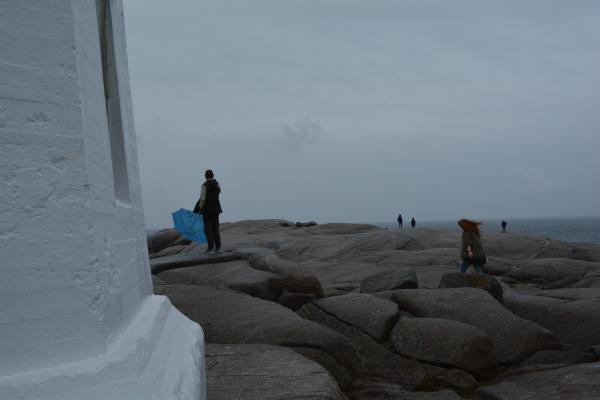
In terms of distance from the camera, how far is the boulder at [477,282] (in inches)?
416

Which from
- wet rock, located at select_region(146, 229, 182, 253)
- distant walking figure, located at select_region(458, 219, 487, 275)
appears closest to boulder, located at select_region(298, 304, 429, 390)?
distant walking figure, located at select_region(458, 219, 487, 275)

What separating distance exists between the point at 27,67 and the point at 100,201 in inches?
31.0

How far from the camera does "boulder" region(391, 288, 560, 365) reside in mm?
8625

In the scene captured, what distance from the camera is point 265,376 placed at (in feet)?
19.6

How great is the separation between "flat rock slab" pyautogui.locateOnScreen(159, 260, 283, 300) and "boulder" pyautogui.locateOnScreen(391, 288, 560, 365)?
7.04ft

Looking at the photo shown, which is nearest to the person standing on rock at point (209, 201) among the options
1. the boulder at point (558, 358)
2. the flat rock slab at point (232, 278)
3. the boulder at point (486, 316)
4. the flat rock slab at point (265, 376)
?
the flat rock slab at point (232, 278)

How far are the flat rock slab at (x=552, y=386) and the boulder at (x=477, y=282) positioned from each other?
9.36 feet

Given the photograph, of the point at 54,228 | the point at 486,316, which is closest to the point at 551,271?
the point at 486,316

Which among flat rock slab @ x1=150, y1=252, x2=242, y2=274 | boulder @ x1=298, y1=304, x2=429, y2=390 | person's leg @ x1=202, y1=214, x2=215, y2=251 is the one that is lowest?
boulder @ x1=298, y1=304, x2=429, y2=390

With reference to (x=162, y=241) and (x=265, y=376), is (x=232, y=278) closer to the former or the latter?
(x=265, y=376)

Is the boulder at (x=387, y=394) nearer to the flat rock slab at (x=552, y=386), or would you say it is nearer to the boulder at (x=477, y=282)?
the flat rock slab at (x=552, y=386)

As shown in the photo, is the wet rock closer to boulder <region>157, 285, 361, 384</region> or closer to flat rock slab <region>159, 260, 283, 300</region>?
flat rock slab <region>159, 260, 283, 300</region>

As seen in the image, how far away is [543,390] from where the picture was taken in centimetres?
704

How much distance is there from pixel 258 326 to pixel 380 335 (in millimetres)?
1787
